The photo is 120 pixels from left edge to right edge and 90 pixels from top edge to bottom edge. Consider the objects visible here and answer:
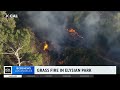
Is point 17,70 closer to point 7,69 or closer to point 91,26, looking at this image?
point 7,69

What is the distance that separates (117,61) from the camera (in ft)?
45.1

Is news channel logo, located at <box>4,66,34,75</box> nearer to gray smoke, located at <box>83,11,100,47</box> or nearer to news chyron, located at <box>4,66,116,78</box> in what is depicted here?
news chyron, located at <box>4,66,116,78</box>

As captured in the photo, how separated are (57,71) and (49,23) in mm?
809

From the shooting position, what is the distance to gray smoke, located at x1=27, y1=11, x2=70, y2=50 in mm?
13688

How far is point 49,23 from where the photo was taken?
13.7 meters

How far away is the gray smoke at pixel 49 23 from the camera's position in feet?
44.9

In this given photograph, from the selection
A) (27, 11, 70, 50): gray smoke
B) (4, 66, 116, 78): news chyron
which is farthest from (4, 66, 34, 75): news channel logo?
(27, 11, 70, 50): gray smoke

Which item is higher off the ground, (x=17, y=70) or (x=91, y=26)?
(x=91, y=26)

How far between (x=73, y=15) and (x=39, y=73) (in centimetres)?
112

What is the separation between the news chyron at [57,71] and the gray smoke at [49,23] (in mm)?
388

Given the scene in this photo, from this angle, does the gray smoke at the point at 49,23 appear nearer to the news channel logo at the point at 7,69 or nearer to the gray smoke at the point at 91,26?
the gray smoke at the point at 91,26

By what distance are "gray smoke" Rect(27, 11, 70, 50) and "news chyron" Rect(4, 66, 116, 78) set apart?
388mm

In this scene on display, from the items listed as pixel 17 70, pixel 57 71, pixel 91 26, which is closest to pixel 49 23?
pixel 91 26
